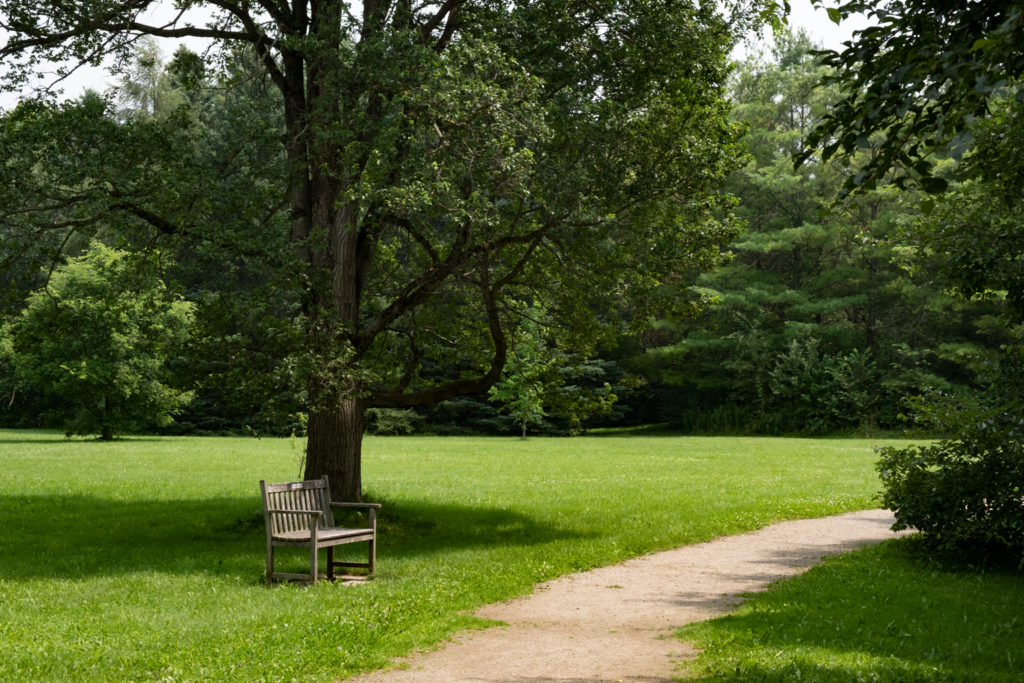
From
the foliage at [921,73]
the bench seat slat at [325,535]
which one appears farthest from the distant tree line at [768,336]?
the foliage at [921,73]

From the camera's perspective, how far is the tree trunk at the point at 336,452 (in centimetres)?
1384

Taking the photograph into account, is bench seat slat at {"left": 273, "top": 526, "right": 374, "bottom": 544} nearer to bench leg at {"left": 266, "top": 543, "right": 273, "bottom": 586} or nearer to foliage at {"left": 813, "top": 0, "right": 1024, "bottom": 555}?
bench leg at {"left": 266, "top": 543, "right": 273, "bottom": 586}

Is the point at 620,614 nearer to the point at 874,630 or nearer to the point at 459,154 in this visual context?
the point at 874,630

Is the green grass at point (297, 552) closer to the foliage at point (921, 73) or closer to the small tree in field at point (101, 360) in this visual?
the foliage at point (921, 73)

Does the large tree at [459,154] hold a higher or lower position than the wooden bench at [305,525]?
higher

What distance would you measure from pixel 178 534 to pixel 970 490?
10.4 m

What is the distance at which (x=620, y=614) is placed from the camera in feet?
28.8

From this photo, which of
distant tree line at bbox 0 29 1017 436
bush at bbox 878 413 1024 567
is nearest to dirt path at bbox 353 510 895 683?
bush at bbox 878 413 1024 567

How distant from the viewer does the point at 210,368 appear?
12.9 meters

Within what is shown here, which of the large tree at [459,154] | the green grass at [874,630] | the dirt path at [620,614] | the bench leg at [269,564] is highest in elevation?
the large tree at [459,154]

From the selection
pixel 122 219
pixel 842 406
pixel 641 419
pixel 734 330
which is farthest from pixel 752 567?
pixel 641 419

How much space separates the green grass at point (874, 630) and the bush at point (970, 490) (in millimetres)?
512

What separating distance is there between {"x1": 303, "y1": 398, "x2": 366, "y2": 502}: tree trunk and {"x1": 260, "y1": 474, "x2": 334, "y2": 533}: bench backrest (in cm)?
251

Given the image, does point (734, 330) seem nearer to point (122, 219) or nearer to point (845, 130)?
point (122, 219)
